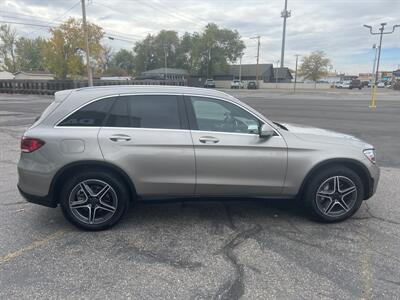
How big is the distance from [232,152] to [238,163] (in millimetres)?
146

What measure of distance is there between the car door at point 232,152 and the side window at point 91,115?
0.95m

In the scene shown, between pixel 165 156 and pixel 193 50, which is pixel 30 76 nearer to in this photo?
pixel 193 50

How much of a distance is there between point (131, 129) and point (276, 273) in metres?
2.11

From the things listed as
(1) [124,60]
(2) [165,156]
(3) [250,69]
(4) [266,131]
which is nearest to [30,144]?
(2) [165,156]

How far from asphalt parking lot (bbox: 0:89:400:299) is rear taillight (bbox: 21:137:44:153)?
3.22ft

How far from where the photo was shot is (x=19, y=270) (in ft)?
9.62

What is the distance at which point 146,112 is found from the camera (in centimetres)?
366

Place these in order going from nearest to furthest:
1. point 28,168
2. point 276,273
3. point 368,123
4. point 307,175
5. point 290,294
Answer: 1. point 290,294
2. point 276,273
3. point 28,168
4. point 307,175
5. point 368,123

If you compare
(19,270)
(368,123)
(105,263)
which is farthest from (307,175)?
(368,123)

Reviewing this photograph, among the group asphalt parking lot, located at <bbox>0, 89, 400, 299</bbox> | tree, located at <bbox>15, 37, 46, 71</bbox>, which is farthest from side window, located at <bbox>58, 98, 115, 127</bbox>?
tree, located at <bbox>15, 37, 46, 71</bbox>

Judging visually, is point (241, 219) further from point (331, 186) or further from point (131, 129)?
point (131, 129)

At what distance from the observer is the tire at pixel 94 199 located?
353 cm

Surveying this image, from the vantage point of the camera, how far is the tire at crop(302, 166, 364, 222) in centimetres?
381

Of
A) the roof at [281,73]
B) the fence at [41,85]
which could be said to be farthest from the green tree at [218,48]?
the fence at [41,85]
